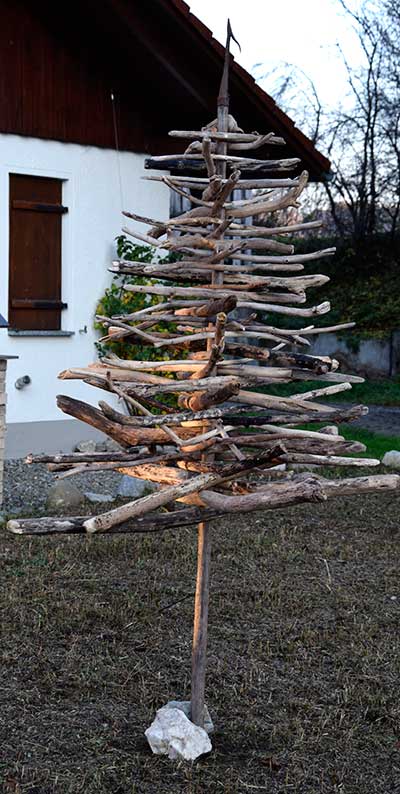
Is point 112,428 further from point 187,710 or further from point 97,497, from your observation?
point 97,497

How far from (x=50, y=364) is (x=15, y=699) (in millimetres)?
6173

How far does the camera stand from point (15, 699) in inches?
167

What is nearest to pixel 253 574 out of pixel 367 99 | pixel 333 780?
pixel 333 780

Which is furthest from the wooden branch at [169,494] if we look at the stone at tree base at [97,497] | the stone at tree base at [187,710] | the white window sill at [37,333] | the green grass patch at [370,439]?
the green grass patch at [370,439]

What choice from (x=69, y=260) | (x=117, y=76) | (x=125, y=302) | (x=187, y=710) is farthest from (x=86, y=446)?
(x=187, y=710)

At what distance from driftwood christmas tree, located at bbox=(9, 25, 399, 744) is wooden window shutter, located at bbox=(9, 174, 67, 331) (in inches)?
251

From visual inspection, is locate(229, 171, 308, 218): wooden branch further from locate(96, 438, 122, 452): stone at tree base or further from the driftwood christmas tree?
locate(96, 438, 122, 452): stone at tree base

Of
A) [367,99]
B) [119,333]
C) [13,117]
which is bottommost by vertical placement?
[119,333]

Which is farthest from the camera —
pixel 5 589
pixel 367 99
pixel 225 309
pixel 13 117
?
pixel 367 99

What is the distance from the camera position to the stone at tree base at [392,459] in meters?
10.2

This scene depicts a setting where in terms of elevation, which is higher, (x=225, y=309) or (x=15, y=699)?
(x=225, y=309)

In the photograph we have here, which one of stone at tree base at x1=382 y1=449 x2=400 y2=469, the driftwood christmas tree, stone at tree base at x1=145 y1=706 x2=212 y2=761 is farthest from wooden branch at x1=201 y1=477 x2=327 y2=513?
stone at tree base at x1=382 y1=449 x2=400 y2=469

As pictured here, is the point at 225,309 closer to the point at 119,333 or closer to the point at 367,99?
the point at 119,333

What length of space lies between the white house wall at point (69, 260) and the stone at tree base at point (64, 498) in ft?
5.88
